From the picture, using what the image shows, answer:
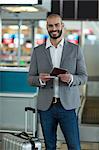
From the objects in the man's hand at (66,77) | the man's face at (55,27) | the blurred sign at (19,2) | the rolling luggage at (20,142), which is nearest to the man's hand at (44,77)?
the man's hand at (66,77)

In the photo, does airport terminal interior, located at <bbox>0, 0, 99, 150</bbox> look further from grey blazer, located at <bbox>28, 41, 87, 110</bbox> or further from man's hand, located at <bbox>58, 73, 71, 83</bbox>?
man's hand, located at <bbox>58, 73, 71, 83</bbox>

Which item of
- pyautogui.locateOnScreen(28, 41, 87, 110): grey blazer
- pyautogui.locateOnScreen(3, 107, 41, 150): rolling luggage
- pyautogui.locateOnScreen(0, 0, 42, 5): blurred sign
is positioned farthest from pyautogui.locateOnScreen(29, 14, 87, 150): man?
pyautogui.locateOnScreen(0, 0, 42, 5): blurred sign

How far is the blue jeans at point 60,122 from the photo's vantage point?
3674 millimetres

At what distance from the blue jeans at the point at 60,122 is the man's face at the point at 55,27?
0.65 metres

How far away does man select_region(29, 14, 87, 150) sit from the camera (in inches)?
144

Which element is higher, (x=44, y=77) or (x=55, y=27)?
(x=55, y=27)

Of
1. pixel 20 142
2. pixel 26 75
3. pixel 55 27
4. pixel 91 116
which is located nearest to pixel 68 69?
pixel 55 27

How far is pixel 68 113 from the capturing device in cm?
368

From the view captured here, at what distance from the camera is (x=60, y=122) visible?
374 centimetres

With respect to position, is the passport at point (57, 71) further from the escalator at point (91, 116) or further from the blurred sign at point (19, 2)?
the escalator at point (91, 116)

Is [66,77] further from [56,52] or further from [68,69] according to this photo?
[56,52]

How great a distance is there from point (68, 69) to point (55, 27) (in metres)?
0.42

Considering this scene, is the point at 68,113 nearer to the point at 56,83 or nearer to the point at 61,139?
the point at 56,83

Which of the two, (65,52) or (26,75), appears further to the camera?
(26,75)
